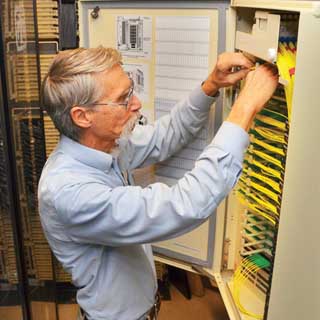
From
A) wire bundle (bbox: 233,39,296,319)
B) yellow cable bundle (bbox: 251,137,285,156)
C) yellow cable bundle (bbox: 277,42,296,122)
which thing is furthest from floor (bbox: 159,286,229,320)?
yellow cable bundle (bbox: 277,42,296,122)

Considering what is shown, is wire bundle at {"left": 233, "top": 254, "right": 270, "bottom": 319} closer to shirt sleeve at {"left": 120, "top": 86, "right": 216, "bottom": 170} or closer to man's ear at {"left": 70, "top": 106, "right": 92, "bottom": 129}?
shirt sleeve at {"left": 120, "top": 86, "right": 216, "bottom": 170}

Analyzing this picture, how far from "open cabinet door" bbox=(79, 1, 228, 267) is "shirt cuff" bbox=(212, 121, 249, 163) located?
0.35 m

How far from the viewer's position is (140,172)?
1.64m

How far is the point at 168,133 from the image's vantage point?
4.86 feet

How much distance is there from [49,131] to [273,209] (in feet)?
4.16

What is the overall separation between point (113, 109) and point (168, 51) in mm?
362

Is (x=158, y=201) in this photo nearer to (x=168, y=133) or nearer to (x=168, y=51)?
(x=168, y=133)

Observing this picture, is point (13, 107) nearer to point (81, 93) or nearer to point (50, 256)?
point (81, 93)

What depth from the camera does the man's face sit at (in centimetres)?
116

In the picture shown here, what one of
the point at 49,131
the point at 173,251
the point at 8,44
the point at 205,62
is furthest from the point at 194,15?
the point at 49,131

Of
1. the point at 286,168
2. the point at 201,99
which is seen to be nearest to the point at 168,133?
the point at 201,99

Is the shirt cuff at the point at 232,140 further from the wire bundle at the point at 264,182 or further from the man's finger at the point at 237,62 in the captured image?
A: the man's finger at the point at 237,62

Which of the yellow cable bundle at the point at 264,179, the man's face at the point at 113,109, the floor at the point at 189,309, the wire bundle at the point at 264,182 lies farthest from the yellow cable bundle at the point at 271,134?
the floor at the point at 189,309

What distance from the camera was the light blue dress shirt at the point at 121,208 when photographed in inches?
41.3
